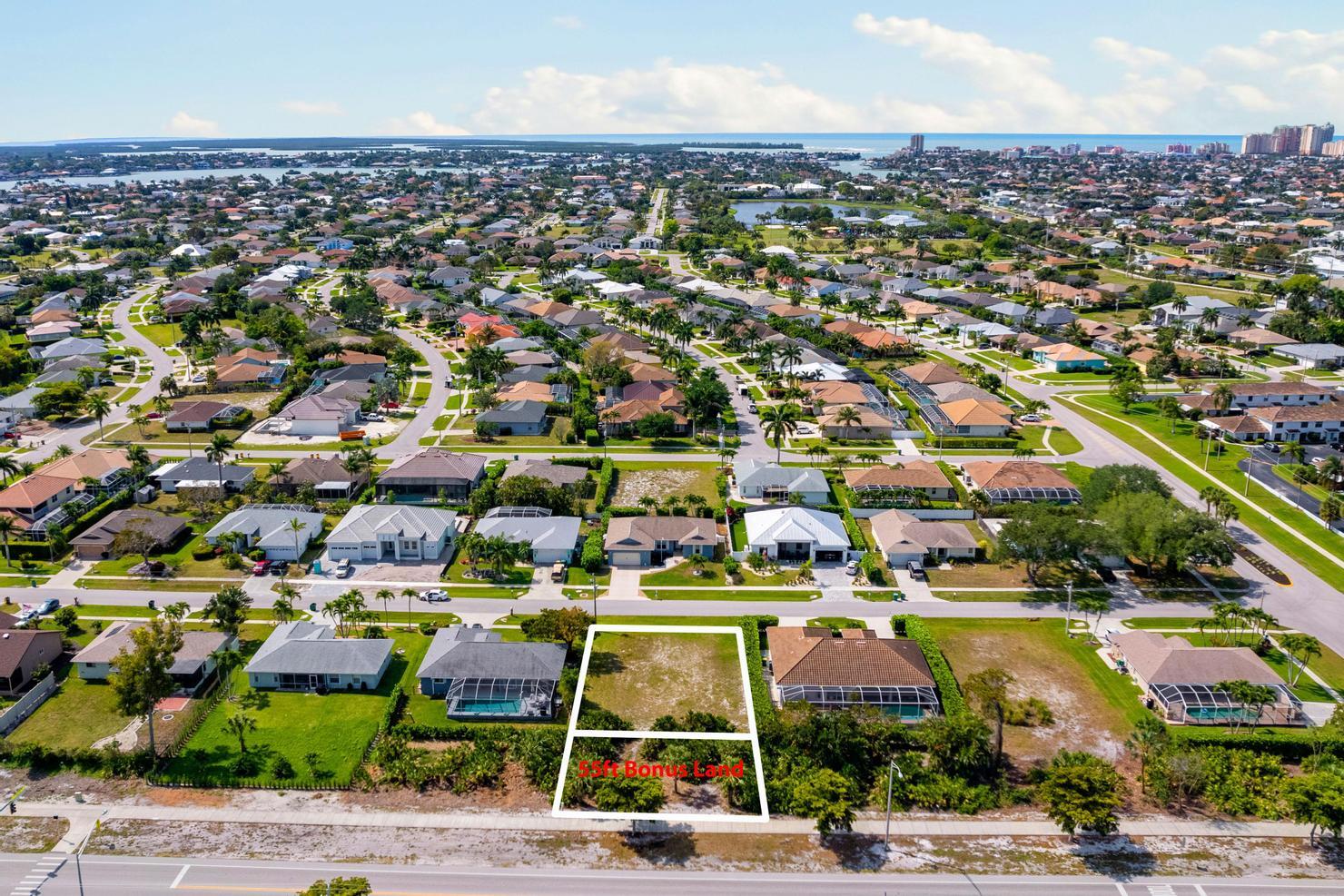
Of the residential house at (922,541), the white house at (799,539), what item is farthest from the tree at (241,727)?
the residential house at (922,541)

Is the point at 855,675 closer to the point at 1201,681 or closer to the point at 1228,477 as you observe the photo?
the point at 1201,681

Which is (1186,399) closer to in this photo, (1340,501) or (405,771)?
(1340,501)

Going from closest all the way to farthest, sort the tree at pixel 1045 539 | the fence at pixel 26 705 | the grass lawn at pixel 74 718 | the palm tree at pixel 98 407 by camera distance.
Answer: the grass lawn at pixel 74 718
the fence at pixel 26 705
the tree at pixel 1045 539
the palm tree at pixel 98 407

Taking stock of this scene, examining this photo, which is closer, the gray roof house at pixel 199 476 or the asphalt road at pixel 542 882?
the asphalt road at pixel 542 882

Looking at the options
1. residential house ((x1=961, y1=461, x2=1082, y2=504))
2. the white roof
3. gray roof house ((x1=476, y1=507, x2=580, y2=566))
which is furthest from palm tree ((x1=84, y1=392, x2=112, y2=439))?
residential house ((x1=961, y1=461, x2=1082, y2=504))

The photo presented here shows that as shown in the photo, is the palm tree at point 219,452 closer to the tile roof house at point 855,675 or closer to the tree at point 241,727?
the tree at point 241,727
